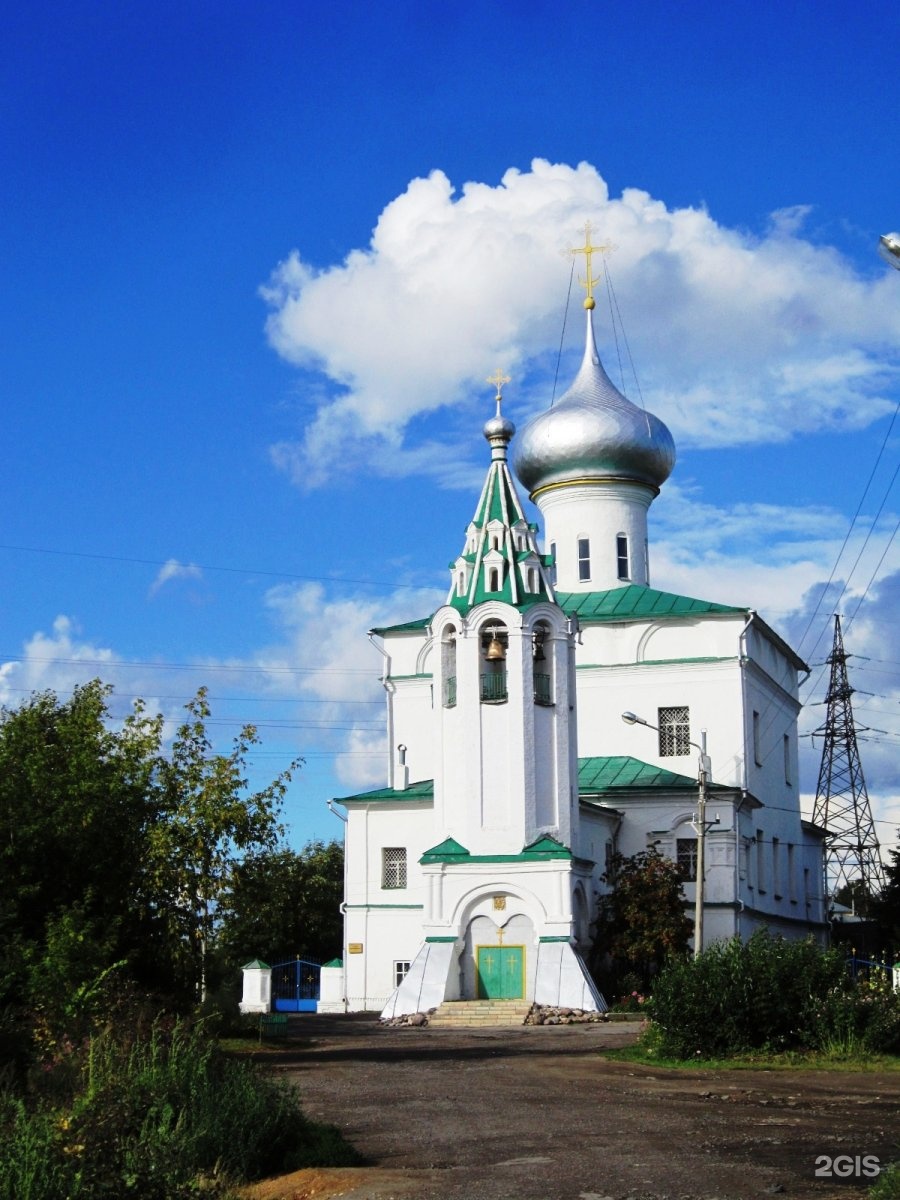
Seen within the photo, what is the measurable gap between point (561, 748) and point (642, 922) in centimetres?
377

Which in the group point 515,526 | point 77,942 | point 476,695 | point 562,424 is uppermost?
point 562,424

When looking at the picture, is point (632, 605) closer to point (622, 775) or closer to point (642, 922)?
point (622, 775)

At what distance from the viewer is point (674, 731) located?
3606 centimetres

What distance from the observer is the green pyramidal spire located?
101 ft

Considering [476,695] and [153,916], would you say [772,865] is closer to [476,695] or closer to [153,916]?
[476,695]

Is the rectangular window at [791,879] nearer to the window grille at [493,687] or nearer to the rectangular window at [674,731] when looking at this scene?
the rectangular window at [674,731]

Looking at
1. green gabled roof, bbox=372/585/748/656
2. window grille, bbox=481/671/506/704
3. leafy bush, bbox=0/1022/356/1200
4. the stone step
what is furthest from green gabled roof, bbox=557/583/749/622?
leafy bush, bbox=0/1022/356/1200

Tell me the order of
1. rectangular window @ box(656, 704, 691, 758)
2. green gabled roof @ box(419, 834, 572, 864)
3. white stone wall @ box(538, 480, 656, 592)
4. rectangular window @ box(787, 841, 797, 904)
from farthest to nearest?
1. rectangular window @ box(787, 841, 797, 904)
2. white stone wall @ box(538, 480, 656, 592)
3. rectangular window @ box(656, 704, 691, 758)
4. green gabled roof @ box(419, 834, 572, 864)

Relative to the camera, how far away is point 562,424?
39.2 metres

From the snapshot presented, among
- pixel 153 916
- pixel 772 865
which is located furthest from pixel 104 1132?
pixel 772 865

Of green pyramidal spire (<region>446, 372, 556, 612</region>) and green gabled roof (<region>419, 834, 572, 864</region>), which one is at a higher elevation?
green pyramidal spire (<region>446, 372, 556, 612</region>)

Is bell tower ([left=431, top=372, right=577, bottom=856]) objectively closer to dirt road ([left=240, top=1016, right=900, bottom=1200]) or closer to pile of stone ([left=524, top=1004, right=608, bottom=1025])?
pile of stone ([left=524, top=1004, right=608, bottom=1025])

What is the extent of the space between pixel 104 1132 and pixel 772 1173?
4.32 m

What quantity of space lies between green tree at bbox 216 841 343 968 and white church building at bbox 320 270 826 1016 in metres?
3.09
